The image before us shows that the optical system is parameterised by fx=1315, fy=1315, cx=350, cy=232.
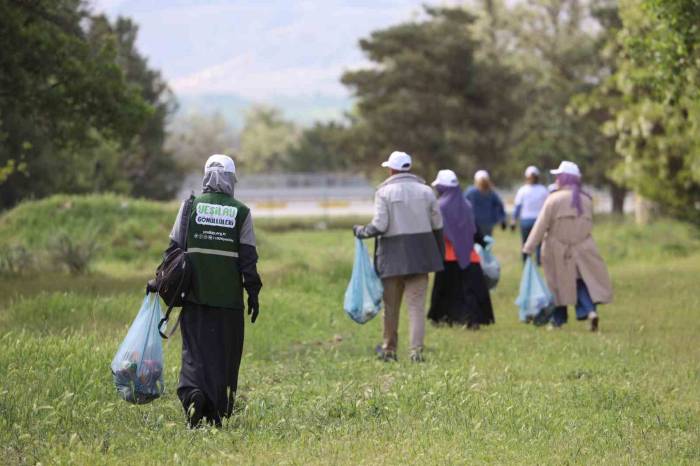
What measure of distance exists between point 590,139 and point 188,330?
44790 mm

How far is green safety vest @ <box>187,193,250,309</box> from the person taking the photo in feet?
28.4

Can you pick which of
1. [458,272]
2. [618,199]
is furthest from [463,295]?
[618,199]

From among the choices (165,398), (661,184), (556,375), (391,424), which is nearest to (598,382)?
(556,375)

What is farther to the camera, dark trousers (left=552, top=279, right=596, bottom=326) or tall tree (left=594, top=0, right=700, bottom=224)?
tall tree (left=594, top=0, right=700, bottom=224)

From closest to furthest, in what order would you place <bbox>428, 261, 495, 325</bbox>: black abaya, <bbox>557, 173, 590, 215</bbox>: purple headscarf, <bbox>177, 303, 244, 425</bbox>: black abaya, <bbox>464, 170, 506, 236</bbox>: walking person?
<bbox>177, 303, 244, 425</bbox>: black abaya → <bbox>557, 173, 590, 215</bbox>: purple headscarf → <bbox>428, 261, 495, 325</bbox>: black abaya → <bbox>464, 170, 506, 236</bbox>: walking person

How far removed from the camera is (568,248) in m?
15.5

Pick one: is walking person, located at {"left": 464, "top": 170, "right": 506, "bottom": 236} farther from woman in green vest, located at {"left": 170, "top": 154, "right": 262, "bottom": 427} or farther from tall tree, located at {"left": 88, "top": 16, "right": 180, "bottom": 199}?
tall tree, located at {"left": 88, "top": 16, "right": 180, "bottom": 199}

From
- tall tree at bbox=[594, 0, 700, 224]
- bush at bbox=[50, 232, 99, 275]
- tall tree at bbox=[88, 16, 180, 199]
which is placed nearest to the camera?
tall tree at bbox=[594, 0, 700, 224]

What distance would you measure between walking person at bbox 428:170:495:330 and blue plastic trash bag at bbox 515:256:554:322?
42 centimetres

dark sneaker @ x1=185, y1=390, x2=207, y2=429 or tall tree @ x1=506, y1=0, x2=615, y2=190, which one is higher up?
tall tree @ x1=506, y1=0, x2=615, y2=190

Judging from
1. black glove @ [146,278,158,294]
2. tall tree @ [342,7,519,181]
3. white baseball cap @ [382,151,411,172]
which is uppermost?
tall tree @ [342,7,519,181]

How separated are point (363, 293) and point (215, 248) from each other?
4.22m

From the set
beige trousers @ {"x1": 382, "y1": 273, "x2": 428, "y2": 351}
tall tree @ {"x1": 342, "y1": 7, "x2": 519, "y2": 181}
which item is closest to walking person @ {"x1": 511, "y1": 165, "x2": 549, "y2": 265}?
beige trousers @ {"x1": 382, "y1": 273, "x2": 428, "y2": 351}

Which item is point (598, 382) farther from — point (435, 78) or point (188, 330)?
point (435, 78)
